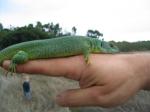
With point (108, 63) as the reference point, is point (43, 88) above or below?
below

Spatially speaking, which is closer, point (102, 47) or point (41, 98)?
point (102, 47)

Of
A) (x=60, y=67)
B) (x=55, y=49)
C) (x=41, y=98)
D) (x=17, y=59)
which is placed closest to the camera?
(x=60, y=67)

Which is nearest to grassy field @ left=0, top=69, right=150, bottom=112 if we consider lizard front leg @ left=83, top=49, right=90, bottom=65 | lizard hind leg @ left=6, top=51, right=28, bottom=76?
lizard hind leg @ left=6, top=51, right=28, bottom=76

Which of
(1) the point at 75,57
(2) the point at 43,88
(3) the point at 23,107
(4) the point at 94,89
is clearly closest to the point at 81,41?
(1) the point at 75,57

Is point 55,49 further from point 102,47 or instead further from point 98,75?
point 98,75

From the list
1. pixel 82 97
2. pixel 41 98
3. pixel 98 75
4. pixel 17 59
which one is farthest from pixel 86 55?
pixel 41 98

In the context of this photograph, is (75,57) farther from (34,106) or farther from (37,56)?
(34,106)

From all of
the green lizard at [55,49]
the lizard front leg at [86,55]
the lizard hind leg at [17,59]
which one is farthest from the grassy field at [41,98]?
the lizard front leg at [86,55]

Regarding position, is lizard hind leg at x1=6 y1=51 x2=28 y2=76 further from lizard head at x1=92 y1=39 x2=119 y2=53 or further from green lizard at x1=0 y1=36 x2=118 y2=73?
lizard head at x1=92 y1=39 x2=119 y2=53
